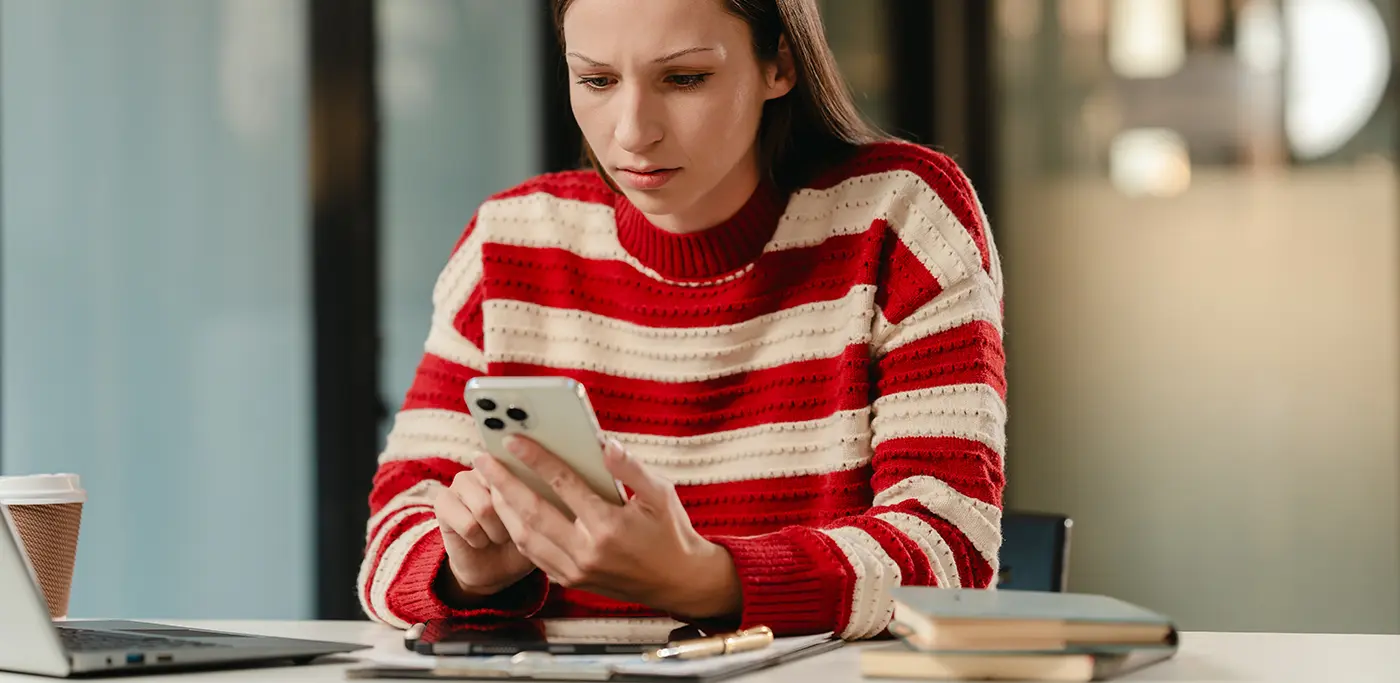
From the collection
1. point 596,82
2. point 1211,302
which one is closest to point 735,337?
point 596,82

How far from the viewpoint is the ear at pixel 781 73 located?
1482 mm

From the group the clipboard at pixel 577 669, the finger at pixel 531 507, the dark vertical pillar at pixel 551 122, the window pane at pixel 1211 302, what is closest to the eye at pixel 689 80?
the finger at pixel 531 507

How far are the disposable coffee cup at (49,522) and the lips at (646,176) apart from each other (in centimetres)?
51

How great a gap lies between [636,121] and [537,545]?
415 mm

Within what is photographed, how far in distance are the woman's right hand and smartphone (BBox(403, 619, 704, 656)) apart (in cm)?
4

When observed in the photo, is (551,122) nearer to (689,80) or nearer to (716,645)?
(689,80)

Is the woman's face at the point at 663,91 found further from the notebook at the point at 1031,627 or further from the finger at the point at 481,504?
the notebook at the point at 1031,627

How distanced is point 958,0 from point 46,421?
6.53 ft

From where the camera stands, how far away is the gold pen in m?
0.96

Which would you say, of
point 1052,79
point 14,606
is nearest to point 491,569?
point 14,606

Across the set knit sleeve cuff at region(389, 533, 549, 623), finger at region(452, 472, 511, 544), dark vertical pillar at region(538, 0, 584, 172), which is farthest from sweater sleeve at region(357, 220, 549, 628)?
dark vertical pillar at region(538, 0, 584, 172)

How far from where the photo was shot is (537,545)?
3.56ft

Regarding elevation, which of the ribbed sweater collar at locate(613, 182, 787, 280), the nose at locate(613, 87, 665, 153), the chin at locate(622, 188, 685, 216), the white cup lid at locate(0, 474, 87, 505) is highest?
the nose at locate(613, 87, 665, 153)

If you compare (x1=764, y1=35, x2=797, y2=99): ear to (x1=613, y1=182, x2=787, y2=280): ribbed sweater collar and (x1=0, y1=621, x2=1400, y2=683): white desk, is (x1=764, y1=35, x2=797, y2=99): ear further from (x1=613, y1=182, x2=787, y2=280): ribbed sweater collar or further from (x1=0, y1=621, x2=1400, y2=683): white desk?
(x1=0, y1=621, x2=1400, y2=683): white desk
